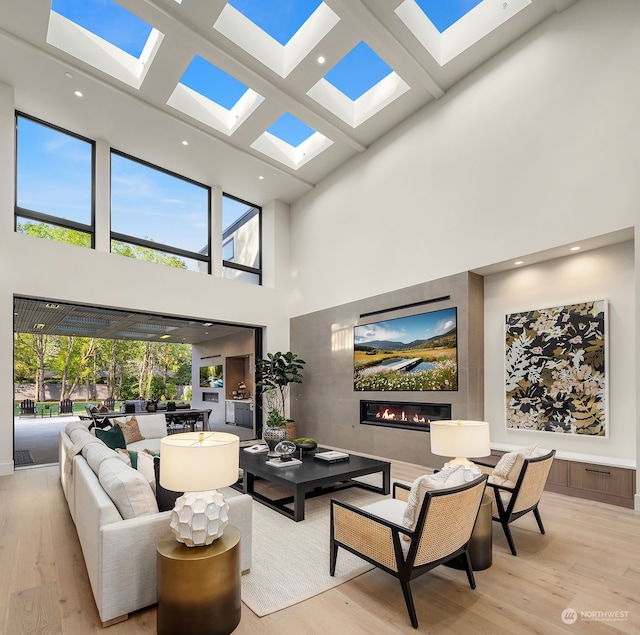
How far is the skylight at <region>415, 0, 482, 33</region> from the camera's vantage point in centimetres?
551

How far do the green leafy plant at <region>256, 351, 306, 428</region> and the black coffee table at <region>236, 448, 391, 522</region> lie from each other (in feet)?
10.9

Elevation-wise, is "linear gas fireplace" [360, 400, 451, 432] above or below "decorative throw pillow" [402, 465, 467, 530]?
below

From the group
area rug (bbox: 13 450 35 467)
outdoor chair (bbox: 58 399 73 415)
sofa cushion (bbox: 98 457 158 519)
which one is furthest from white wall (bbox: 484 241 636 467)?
outdoor chair (bbox: 58 399 73 415)

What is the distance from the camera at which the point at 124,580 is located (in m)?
2.33

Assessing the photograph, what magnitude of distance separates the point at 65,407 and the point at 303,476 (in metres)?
9.10

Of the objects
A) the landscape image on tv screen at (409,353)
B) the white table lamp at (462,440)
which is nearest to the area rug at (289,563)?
the white table lamp at (462,440)

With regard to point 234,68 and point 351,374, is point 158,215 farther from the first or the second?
point 351,374

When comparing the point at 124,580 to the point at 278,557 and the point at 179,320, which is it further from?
the point at 179,320

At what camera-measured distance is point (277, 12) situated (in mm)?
5504

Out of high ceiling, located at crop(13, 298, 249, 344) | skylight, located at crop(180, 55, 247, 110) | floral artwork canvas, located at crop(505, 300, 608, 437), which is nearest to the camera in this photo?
floral artwork canvas, located at crop(505, 300, 608, 437)

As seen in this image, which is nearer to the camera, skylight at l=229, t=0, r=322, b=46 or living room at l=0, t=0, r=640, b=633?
living room at l=0, t=0, r=640, b=633

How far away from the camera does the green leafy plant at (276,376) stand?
28.2ft

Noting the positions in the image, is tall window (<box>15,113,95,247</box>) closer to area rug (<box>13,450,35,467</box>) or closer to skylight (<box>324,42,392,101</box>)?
area rug (<box>13,450,35,467</box>)

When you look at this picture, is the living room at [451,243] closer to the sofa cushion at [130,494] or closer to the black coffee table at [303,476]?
the sofa cushion at [130,494]
